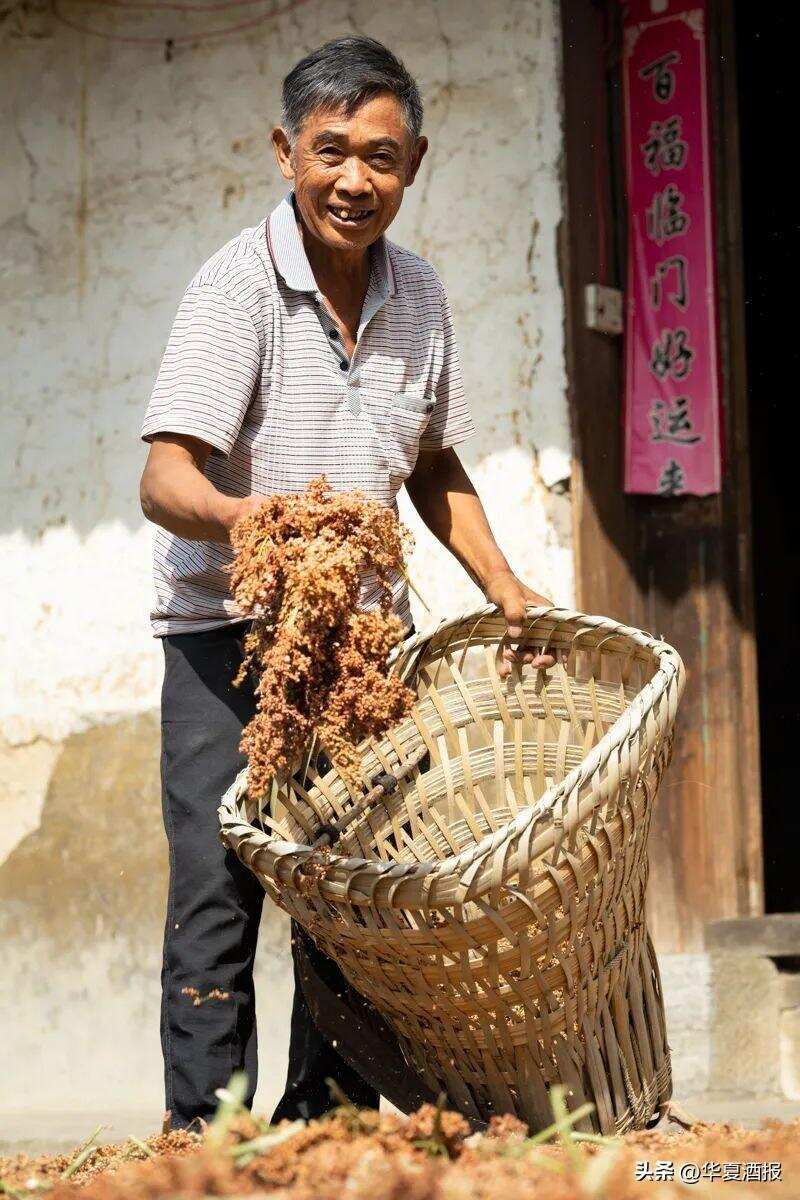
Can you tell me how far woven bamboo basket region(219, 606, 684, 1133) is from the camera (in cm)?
197

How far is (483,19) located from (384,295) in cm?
198

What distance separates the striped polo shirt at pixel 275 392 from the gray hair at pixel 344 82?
21 cm

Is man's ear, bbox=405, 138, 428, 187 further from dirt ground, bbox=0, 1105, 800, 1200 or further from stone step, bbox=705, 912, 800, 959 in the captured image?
stone step, bbox=705, 912, 800, 959

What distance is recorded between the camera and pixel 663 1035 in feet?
7.98

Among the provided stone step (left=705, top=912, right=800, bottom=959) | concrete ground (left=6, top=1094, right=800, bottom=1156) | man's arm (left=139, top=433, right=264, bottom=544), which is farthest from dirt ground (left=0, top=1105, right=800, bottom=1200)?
stone step (left=705, top=912, right=800, bottom=959)

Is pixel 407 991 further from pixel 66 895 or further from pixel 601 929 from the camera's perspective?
pixel 66 895

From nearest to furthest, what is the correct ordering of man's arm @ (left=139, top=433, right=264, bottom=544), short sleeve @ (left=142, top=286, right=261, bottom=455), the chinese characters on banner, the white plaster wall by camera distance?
1. man's arm @ (left=139, top=433, right=264, bottom=544)
2. short sleeve @ (left=142, top=286, right=261, bottom=455)
3. the white plaster wall
4. the chinese characters on banner

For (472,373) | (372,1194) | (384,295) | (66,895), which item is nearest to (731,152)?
(472,373)

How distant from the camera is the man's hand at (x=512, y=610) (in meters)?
2.67

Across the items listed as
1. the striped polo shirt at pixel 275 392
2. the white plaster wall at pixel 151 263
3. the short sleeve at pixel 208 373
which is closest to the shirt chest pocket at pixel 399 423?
the striped polo shirt at pixel 275 392

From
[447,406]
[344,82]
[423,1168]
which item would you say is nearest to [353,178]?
[344,82]

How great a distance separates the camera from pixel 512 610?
266 cm

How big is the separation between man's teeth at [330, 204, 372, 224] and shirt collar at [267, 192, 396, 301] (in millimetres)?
103

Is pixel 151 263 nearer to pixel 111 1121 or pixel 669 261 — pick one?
pixel 669 261
